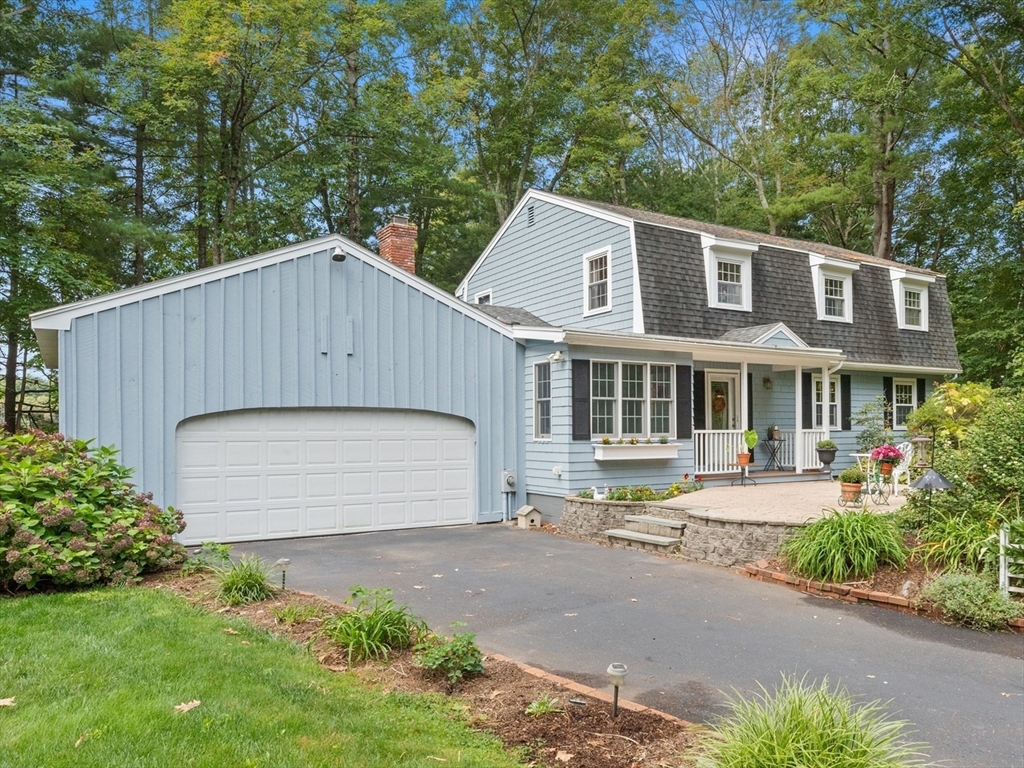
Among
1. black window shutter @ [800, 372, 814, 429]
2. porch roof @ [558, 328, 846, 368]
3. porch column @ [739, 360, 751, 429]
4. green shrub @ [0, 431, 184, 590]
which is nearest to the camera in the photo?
green shrub @ [0, 431, 184, 590]

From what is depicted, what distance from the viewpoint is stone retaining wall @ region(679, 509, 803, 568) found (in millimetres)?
7996

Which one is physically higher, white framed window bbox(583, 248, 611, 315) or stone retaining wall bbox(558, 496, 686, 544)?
white framed window bbox(583, 248, 611, 315)

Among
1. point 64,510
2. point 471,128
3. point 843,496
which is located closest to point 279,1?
point 471,128

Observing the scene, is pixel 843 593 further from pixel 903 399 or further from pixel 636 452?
pixel 903 399

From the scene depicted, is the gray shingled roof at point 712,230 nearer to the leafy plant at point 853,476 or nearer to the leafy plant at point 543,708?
the leafy plant at point 853,476

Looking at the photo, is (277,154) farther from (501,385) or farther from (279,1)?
(501,385)

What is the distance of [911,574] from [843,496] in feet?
10.6

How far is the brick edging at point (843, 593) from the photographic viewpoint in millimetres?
5938

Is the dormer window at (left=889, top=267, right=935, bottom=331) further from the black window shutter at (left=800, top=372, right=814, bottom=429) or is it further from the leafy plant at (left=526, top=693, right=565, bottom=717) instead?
the leafy plant at (left=526, top=693, right=565, bottom=717)

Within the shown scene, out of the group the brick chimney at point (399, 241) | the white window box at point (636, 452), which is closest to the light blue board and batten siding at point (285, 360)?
the white window box at point (636, 452)

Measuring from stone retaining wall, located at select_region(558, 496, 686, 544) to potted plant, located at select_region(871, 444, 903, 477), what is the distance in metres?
3.03

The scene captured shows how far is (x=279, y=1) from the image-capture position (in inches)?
707

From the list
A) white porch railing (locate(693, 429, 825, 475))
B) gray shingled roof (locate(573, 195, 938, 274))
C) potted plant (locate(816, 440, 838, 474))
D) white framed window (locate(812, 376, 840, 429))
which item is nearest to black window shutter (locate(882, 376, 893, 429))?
white framed window (locate(812, 376, 840, 429))

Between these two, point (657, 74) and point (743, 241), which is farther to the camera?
point (657, 74)
